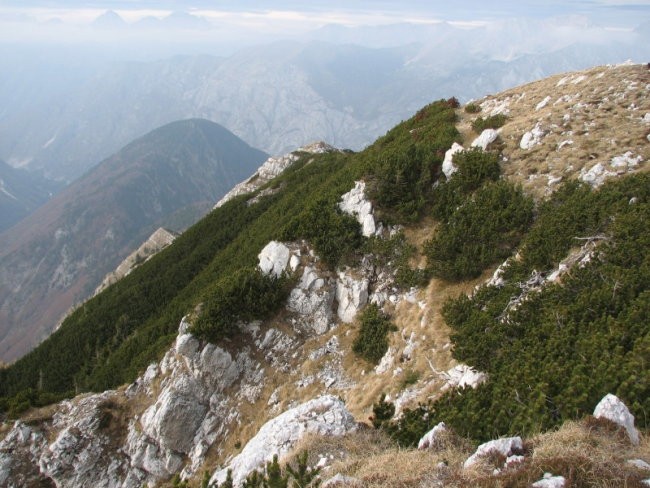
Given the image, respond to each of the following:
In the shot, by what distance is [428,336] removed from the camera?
17.2 meters

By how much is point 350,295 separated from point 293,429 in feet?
38.1

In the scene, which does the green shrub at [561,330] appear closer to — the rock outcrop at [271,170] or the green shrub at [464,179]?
the green shrub at [464,179]

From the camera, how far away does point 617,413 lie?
762cm

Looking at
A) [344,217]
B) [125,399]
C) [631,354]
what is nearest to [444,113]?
[344,217]

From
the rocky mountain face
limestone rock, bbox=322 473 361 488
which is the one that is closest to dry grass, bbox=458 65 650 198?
the rocky mountain face

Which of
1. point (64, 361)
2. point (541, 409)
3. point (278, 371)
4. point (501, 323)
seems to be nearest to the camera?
point (541, 409)

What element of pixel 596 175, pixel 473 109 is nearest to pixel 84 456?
pixel 596 175

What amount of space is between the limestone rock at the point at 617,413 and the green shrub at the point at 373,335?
38.9 ft

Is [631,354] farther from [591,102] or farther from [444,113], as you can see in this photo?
[444,113]

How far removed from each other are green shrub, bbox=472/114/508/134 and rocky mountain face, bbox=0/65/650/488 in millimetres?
177

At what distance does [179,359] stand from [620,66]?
119ft

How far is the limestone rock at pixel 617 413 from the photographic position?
737 cm

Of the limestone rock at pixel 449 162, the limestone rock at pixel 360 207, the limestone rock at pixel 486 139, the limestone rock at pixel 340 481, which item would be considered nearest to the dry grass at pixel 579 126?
the limestone rock at pixel 486 139

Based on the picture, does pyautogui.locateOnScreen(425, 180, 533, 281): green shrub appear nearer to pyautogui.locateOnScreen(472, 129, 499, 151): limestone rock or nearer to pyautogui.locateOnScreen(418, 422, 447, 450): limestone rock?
pyautogui.locateOnScreen(472, 129, 499, 151): limestone rock
